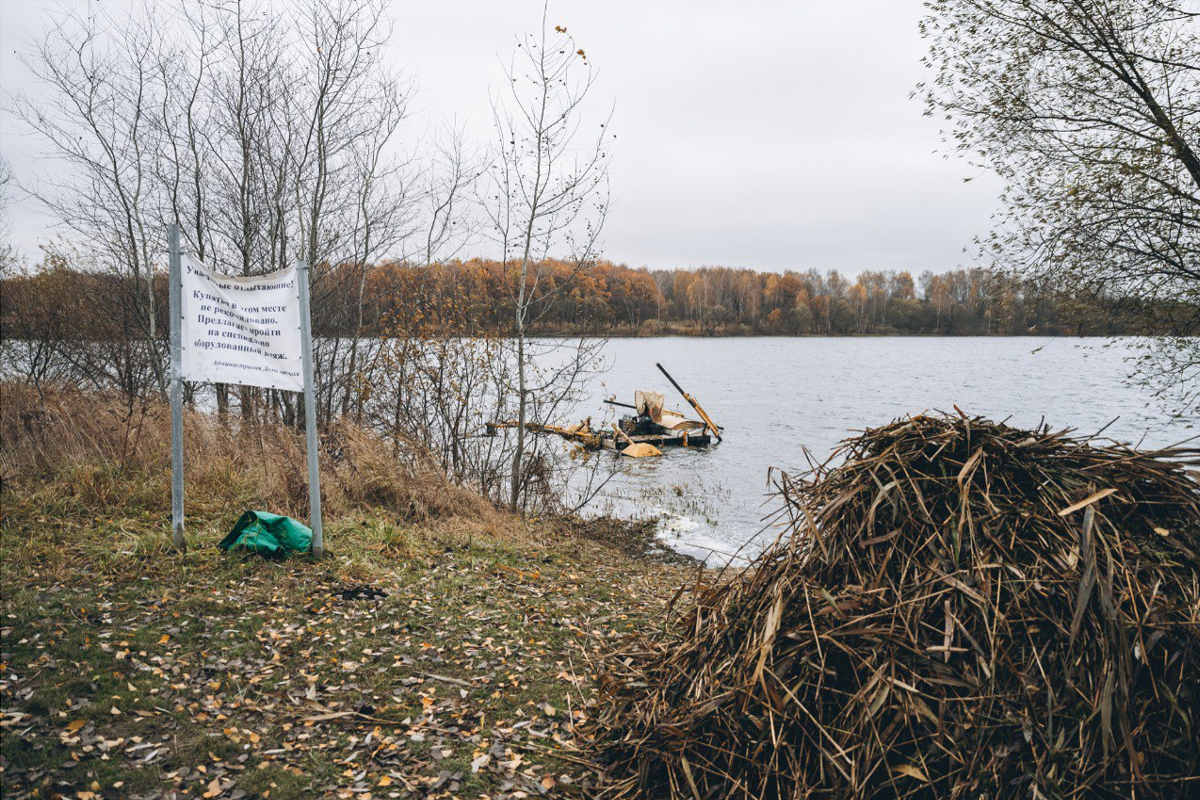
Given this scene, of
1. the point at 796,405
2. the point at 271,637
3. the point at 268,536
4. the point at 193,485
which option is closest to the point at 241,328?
the point at 268,536

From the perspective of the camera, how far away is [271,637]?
5203 millimetres

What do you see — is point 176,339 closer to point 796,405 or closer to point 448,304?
point 448,304

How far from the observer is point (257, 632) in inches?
207

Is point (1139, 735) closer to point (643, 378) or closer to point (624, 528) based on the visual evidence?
point (624, 528)

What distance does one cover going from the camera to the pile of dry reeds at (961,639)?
2.42 metres

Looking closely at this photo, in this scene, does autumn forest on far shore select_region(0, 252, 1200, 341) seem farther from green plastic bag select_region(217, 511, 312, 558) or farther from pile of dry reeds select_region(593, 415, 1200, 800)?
pile of dry reeds select_region(593, 415, 1200, 800)

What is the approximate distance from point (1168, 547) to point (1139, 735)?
73 centimetres

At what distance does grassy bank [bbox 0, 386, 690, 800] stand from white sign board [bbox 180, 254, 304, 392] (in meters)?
1.77

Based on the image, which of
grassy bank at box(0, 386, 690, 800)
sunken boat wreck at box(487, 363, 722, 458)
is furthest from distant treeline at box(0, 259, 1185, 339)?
sunken boat wreck at box(487, 363, 722, 458)

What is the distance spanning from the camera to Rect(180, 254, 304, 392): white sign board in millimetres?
6145

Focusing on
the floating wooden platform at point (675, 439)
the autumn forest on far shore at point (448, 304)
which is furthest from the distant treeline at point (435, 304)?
the floating wooden platform at point (675, 439)

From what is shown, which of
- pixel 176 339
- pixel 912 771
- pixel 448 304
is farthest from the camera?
pixel 448 304

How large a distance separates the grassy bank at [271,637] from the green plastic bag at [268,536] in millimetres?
167

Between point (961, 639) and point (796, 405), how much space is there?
37.8 m
